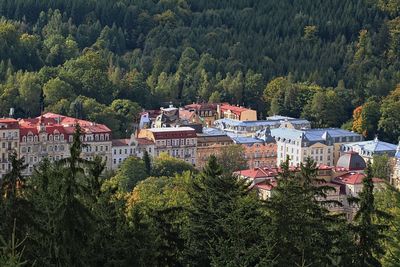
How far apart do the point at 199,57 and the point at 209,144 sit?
32.4 metres

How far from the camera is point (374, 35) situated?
120 m

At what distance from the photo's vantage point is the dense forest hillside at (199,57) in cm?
9262

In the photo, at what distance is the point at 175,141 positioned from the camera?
8219 centimetres

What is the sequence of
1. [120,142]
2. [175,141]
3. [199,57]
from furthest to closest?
[199,57]
[175,141]
[120,142]

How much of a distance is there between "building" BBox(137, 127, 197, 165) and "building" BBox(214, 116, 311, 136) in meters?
8.43

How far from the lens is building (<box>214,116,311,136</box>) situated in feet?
299

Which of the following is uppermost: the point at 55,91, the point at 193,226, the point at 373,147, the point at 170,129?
the point at 193,226

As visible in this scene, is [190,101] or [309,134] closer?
[309,134]

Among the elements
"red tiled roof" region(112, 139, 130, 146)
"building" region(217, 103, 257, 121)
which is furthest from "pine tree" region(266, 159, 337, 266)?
"building" region(217, 103, 257, 121)

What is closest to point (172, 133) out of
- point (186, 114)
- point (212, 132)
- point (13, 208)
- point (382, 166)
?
point (212, 132)

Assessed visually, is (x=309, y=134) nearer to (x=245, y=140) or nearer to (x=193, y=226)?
(x=245, y=140)

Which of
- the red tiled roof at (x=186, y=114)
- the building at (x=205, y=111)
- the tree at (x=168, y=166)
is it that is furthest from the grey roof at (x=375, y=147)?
the building at (x=205, y=111)

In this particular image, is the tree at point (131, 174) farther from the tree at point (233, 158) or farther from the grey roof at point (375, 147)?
the grey roof at point (375, 147)

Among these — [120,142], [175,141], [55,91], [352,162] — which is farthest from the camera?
[55,91]
